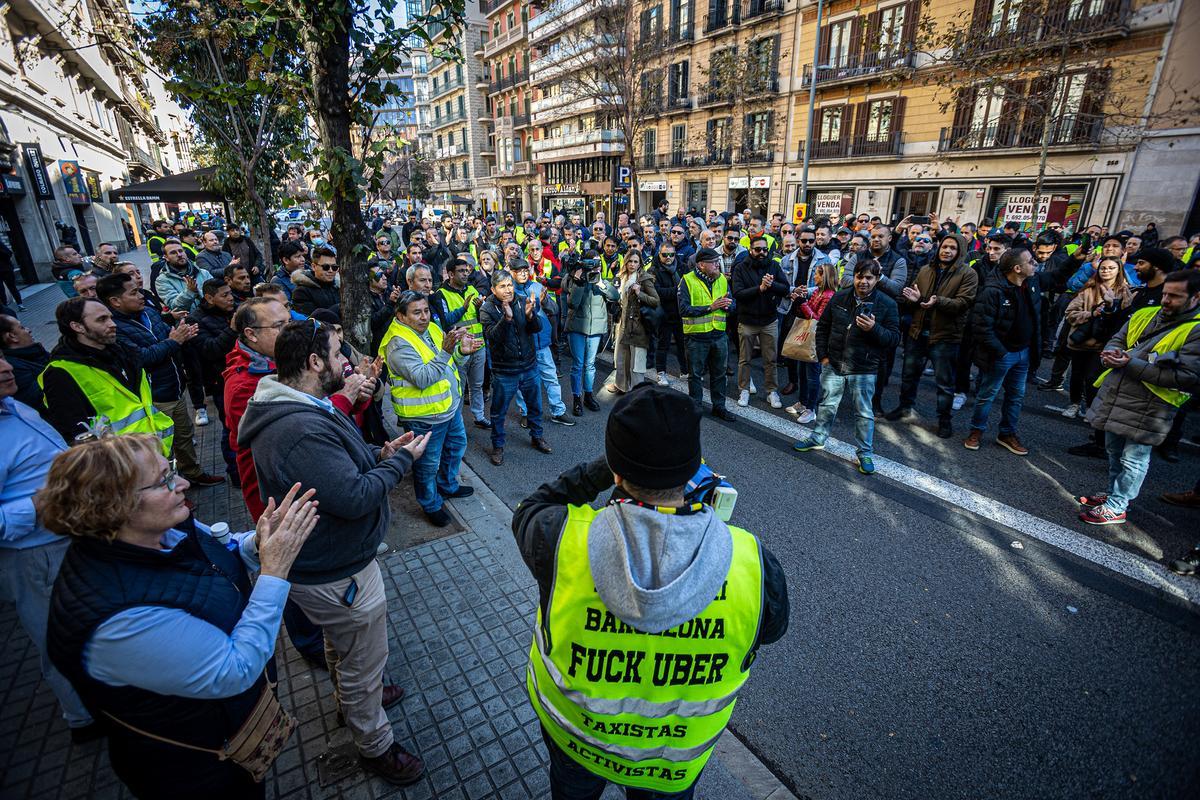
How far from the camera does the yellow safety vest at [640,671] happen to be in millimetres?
1512

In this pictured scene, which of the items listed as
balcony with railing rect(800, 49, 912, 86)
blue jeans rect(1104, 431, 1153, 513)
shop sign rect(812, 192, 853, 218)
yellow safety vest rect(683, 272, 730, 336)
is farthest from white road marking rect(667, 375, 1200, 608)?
shop sign rect(812, 192, 853, 218)

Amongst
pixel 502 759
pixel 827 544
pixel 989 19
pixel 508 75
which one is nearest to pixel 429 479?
pixel 502 759

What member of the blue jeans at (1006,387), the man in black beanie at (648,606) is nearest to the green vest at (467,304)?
the man in black beanie at (648,606)

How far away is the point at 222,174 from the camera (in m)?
8.23

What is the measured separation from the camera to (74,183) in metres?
20.6

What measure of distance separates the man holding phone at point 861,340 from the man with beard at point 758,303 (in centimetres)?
136

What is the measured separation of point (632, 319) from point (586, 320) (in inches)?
24.8

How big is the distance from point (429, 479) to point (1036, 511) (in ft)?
17.1

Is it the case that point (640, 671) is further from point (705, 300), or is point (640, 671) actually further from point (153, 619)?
point (705, 300)

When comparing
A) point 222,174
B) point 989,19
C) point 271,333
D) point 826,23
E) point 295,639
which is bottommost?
point 295,639

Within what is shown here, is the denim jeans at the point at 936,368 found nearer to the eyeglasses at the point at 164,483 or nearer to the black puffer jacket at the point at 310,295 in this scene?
the black puffer jacket at the point at 310,295

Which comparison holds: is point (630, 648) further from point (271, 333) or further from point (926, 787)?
point (271, 333)

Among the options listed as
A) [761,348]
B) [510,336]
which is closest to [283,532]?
[510,336]

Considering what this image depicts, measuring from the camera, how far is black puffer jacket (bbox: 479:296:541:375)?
5672mm
